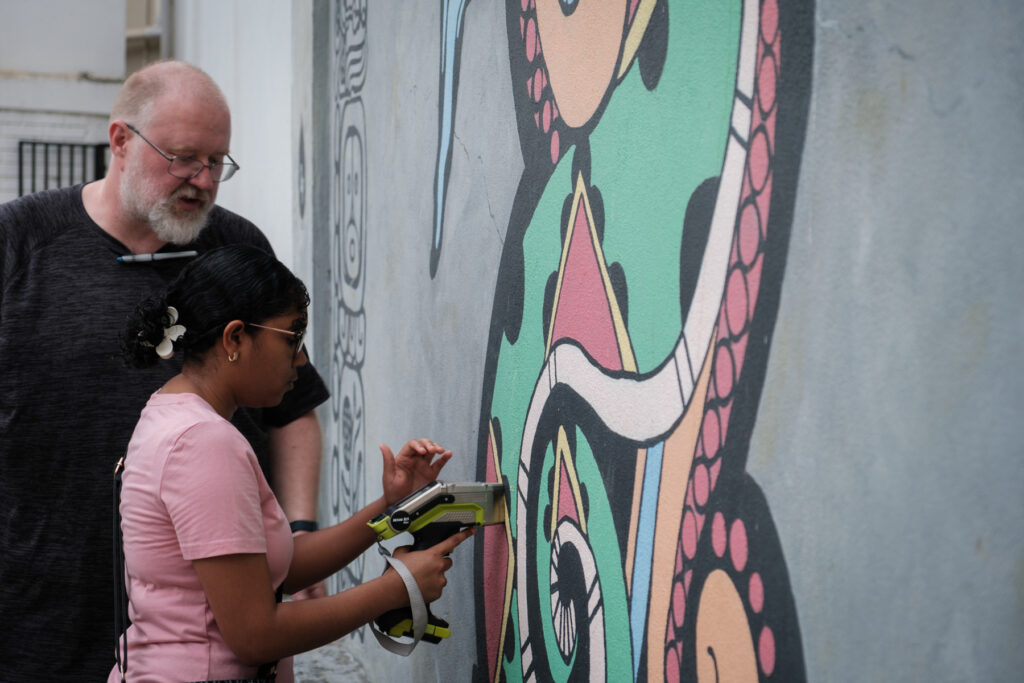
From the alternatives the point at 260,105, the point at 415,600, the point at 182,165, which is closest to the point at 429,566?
the point at 415,600

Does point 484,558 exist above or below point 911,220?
below

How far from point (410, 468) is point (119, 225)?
975mm

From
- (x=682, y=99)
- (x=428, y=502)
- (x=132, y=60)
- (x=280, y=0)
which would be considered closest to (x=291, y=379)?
(x=428, y=502)

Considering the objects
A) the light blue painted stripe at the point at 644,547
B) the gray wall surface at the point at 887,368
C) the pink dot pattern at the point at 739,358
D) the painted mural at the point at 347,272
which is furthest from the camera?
the painted mural at the point at 347,272

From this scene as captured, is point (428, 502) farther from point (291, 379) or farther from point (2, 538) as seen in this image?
point (2, 538)

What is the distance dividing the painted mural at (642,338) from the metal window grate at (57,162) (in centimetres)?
1184

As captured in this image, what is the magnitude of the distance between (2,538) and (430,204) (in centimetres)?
150

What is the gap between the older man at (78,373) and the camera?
2.64 m

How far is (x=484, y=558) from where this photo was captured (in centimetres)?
274

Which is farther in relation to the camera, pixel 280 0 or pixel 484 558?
pixel 280 0

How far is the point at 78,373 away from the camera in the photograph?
2658 mm

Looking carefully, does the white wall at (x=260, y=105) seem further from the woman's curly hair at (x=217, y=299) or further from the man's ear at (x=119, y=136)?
the woman's curly hair at (x=217, y=299)

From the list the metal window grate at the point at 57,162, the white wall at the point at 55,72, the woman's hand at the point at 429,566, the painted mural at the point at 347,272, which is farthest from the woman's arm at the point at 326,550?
the white wall at the point at 55,72

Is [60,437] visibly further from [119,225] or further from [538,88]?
[538,88]
